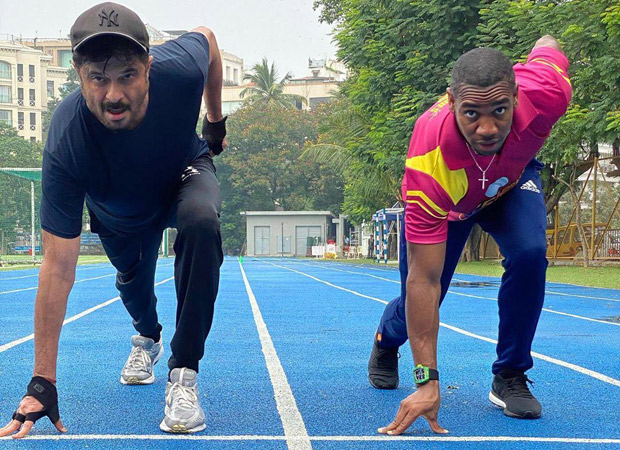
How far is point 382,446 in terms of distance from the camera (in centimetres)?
320

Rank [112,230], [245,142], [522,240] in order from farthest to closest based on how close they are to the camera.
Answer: [245,142] → [112,230] → [522,240]

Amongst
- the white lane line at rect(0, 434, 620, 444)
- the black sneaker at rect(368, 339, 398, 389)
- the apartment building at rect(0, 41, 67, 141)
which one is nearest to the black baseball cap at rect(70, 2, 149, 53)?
the white lane line at rect(0, 434, 620, 444)

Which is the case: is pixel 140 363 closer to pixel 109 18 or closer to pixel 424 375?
pixel 424 375

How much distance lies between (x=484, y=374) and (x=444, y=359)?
651mm

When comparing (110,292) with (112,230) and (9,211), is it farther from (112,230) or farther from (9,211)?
(9,211)

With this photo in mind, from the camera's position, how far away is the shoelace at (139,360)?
4594mm

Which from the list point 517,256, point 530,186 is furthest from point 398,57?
point 517,256

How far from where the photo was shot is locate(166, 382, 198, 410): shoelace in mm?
3428

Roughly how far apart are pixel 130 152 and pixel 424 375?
4.87 feet

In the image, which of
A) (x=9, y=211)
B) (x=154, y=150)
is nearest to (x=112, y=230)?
(x=154, y=150)

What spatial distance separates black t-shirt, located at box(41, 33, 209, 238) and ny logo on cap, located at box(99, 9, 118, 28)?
1.18ft

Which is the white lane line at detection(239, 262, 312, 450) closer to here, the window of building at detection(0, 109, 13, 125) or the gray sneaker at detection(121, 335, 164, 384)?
the gray sneaker at detection(121, 335, 164, 384)

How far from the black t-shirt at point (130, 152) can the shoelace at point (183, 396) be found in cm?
74

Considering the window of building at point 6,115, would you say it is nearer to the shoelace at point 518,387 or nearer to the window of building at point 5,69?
the window of building at point 5,69
